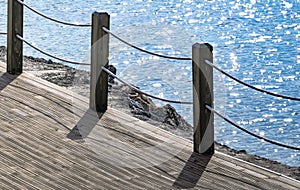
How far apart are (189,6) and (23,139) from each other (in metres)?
16.9

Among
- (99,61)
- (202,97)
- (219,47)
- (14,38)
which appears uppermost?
(202,97)

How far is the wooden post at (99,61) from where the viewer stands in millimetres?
6121

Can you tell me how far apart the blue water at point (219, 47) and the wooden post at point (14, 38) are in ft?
5.04

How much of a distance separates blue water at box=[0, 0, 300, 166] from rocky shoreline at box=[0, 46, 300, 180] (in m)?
0.30

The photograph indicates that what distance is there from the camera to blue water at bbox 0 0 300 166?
10.2 metres

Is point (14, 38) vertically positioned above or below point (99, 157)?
below

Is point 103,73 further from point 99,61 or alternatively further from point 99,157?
point 99,157

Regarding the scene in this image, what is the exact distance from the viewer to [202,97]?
5270mm

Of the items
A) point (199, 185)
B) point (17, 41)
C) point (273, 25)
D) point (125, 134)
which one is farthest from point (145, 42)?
point (199, 185)

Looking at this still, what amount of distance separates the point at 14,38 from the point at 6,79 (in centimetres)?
36

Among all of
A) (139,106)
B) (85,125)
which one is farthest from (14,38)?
(85,125)

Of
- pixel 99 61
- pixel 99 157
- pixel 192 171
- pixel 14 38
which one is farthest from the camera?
pixel 14 38

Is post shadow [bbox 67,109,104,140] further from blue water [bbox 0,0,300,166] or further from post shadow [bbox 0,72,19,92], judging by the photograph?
blue water [bbox 0,0,300,166]

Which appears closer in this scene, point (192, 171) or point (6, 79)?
point (192, 171)
